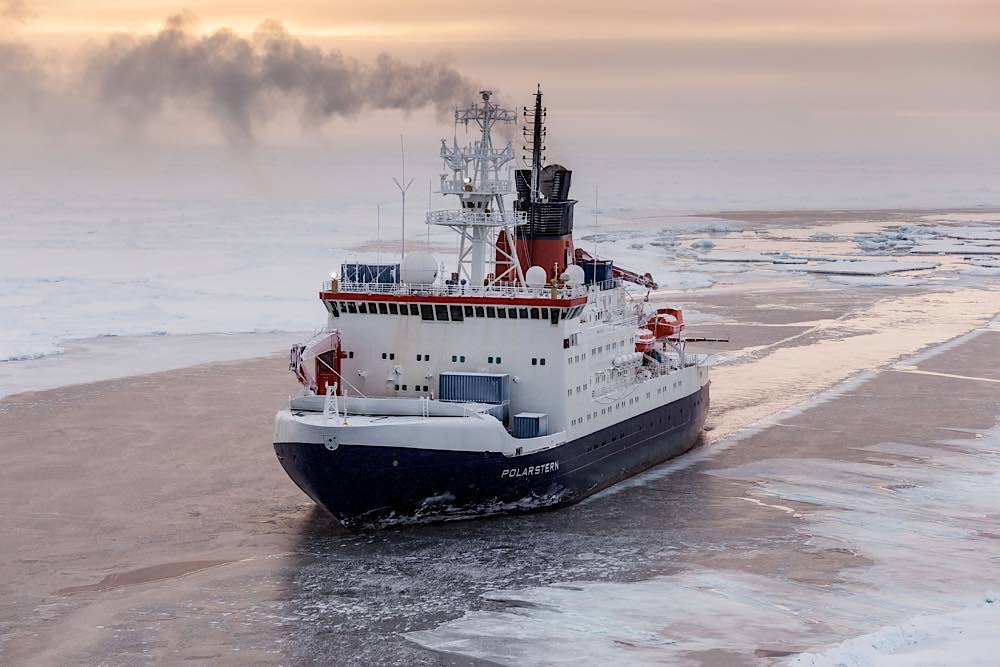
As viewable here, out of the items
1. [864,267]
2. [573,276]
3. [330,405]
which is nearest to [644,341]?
[573,276]

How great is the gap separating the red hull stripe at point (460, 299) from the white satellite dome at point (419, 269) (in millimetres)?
483

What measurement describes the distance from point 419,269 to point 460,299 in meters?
1.07

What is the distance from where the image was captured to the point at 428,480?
20188 mm

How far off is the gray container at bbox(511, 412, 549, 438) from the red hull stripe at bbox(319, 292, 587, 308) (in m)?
1.90

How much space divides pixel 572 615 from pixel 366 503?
4.46m

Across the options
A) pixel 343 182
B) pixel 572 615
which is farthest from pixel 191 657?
pixel 343 182

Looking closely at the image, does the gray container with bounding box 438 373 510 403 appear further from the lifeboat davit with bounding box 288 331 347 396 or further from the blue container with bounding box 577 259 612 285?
the blue container with bounding box 577 259 612 285

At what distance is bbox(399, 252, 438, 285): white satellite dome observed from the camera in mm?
22406

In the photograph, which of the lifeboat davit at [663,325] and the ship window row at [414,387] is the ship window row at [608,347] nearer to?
the ship window row at [414,387]

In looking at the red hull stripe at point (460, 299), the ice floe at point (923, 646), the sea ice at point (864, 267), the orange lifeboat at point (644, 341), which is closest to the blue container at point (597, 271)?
the orange lifeboat at point (644, 341)

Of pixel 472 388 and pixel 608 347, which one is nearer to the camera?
pixel 472 388

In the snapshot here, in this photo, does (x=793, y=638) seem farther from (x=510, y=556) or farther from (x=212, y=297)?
(x=212, y=297)

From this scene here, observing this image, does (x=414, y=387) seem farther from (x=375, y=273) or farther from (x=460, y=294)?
(x=375, y=273)

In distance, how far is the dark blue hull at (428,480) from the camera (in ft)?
65.1
